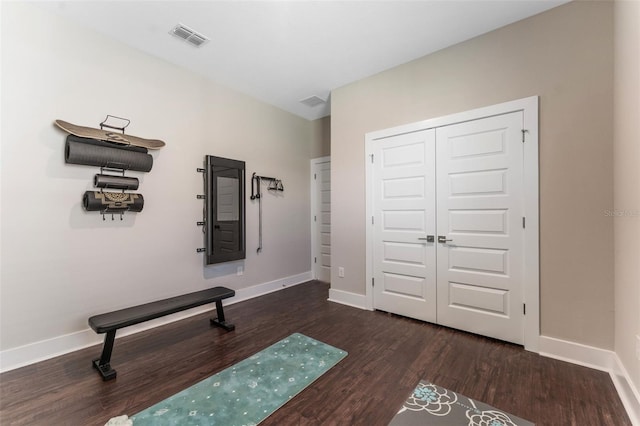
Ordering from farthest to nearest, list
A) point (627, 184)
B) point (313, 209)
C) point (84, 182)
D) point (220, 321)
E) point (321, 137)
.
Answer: point (313, 209), point (321, 137), point (220, 321), point (84, 182), point (627, 184)

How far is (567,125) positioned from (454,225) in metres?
1.28

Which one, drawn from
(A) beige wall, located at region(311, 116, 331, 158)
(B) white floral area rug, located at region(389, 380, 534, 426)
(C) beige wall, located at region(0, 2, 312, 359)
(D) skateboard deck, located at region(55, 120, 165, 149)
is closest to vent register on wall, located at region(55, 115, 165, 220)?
(D) skateboard deck, located at region(55, 120, 165, 149)

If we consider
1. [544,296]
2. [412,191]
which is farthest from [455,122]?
[544,296]

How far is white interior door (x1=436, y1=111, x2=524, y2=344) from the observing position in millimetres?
2650

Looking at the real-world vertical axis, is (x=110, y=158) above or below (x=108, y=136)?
below

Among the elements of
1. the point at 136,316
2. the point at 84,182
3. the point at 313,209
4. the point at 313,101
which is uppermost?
the point at 313,101

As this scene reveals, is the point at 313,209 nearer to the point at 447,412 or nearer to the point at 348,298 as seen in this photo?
the point at 348,298

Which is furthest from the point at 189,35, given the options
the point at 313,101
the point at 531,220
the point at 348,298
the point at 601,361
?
the point at 601,361

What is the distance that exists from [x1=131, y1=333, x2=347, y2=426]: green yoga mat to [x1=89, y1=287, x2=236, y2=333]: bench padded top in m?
0.81

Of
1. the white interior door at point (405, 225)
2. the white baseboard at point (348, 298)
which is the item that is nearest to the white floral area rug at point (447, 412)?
the white interior door at point (405, 225)

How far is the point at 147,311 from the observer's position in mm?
2555

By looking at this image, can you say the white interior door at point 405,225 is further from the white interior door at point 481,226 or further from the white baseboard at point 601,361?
the white baseboard at point 601,361

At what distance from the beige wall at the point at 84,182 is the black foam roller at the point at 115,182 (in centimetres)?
9

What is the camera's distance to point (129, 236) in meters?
2.98
